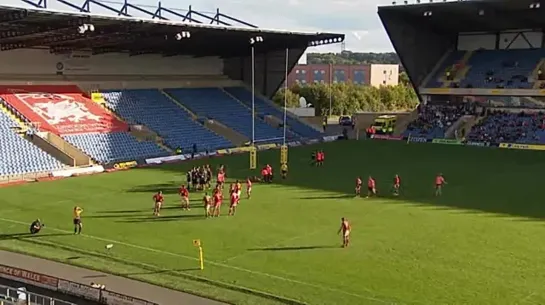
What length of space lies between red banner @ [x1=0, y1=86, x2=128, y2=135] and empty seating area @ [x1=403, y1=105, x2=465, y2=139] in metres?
28.4

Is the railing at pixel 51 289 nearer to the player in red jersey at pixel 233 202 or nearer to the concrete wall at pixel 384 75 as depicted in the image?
the player in red jersey at pixel 233 202

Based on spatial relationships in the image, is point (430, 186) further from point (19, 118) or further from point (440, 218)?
point (19, 118)

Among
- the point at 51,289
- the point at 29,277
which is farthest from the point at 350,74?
the point at 51,289

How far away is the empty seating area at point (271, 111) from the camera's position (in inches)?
2498

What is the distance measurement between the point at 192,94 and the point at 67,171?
24554 mm

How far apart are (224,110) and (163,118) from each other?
812 cm

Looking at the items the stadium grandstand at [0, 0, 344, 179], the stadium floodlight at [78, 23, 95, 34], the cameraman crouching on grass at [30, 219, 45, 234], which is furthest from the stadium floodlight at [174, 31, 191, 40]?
the cameraman crouching on grass at [30, 219, 45, 234]

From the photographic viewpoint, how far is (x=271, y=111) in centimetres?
6550

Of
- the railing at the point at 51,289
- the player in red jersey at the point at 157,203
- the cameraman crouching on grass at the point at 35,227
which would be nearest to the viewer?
the railing at the point at 51,289

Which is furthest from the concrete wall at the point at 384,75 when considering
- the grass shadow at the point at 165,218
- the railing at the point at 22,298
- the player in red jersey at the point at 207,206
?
the railing at the point at 22,298

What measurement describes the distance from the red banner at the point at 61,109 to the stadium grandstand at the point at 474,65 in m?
28.8

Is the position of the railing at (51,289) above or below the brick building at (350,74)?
below

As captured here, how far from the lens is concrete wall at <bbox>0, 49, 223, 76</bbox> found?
49156 mm

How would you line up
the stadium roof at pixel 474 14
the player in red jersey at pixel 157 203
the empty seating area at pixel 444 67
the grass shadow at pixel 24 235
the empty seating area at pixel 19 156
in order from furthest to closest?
the empty seating area at pixel 444 67
the stadium roof at pixel 474 14
the empty seating area at pixel 19 156
the player in red jersey at pixel 157 203
the grass shadow at pixel 24 235
